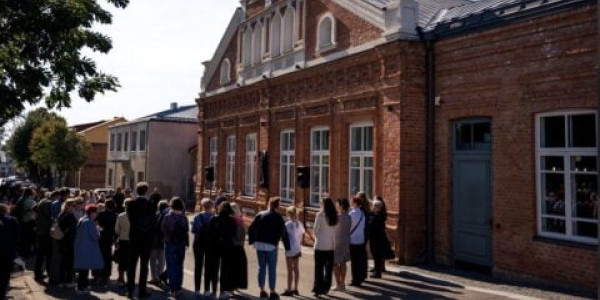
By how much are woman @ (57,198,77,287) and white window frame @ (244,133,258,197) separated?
1100 centimetres

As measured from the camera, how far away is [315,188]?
54.4 feet

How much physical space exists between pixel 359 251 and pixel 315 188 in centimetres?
634

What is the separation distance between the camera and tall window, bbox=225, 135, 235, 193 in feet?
74.2

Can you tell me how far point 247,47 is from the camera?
21609 mm

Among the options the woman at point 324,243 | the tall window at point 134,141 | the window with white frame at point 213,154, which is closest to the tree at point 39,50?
the woman at point 324,243

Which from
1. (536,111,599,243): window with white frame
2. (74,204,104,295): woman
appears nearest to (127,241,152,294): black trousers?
(74,204,104,295): woman

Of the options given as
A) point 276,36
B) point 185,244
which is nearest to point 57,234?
point 185,244

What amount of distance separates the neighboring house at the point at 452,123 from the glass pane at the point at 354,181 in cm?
9

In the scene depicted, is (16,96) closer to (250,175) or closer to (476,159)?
(476,159)

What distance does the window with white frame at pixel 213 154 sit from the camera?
79.4 feet

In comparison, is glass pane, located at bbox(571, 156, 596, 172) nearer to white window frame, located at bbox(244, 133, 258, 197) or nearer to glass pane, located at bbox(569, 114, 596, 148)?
glass pane, located at bbox(569, 114, 596, 148)

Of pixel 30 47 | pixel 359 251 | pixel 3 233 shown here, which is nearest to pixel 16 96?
pixel 30 47

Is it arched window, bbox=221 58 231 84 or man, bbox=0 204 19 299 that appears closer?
man, bbox=0 204 19 299

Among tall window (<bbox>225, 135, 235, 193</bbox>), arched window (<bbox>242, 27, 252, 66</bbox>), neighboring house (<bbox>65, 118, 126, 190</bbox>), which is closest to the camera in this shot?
arched window (<bbox>242, 27, 252, 66</bbox>)
